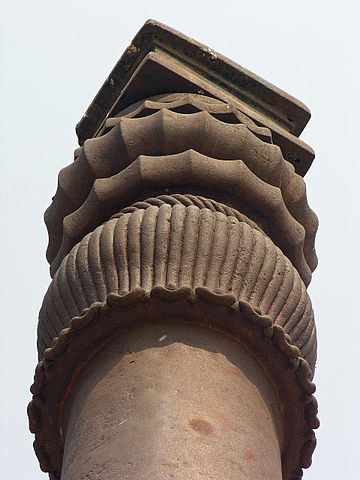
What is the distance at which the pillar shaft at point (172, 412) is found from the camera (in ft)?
13.9

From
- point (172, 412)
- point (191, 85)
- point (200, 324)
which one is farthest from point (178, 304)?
point (191, 85)

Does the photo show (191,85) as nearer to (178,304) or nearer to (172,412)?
(178,304)

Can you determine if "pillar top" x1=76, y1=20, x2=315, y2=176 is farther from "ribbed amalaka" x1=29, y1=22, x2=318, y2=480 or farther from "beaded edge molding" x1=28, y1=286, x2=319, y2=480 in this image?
"beaded edge molding" x1=28, y1=286, x2=319, y2=480

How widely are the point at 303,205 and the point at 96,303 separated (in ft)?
5.79

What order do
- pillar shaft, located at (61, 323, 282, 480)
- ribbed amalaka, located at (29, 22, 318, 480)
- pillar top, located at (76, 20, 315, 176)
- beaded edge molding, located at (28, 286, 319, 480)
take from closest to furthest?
pillar shaft, located at (61, 323, 282, 480) → ribbed amalaka, located at (29, 22, 318, 480) → beaded edge molding, located at (28, 286, 319, 480) → pillar top, located at (76, 20, 315, 176)

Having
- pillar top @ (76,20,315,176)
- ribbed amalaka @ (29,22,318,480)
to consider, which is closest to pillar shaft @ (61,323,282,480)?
ribbed amalaka @ (29,22,318,480)

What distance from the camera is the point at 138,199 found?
5.77 metres

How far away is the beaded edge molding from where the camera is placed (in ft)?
16.1

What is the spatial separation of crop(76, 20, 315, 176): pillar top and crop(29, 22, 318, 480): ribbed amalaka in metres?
0.04

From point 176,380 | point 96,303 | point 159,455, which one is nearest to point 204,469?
point 159,455

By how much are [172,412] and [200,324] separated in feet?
2.10

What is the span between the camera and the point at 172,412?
4.41m

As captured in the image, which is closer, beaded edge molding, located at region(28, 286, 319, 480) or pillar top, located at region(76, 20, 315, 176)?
beaded edge molding, located at region(28, 286, 319, 480)

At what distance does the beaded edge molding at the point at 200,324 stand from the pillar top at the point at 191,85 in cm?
197
